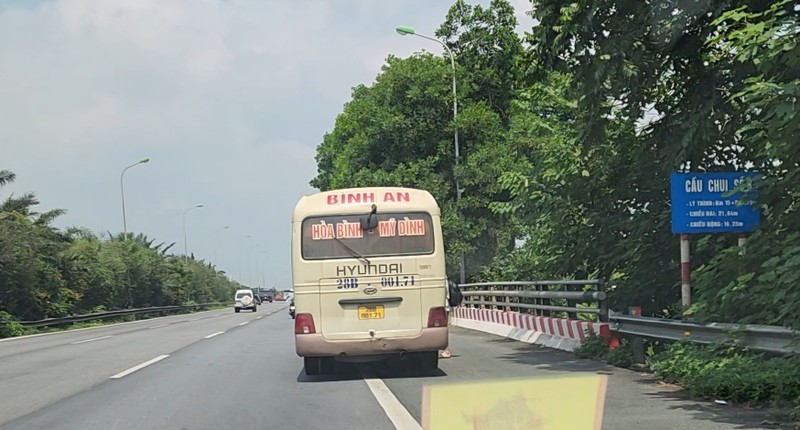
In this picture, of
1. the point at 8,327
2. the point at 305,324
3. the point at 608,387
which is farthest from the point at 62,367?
the point at 8,327

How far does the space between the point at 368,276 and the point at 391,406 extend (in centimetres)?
290

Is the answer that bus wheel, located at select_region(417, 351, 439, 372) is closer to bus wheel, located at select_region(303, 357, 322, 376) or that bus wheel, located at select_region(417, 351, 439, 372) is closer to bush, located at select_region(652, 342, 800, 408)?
bus wheel, located at select_region(303, 357, 322, 376)

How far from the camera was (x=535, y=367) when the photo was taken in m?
11.9

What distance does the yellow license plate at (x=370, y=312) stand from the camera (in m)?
11.3

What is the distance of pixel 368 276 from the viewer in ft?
37.6

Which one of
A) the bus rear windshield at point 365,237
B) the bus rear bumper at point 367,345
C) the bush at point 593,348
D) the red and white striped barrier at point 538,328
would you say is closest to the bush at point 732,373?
the bush at point 593,348

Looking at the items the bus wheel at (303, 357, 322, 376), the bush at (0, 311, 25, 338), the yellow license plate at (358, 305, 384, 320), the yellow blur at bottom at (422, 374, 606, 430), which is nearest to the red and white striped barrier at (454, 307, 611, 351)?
the yellow license plate at (358, 305, 384, 320)

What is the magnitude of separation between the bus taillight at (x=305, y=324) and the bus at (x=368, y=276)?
0.05 ft

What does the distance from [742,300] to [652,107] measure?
4.41 m

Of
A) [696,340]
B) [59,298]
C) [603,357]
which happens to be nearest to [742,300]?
[696,340]

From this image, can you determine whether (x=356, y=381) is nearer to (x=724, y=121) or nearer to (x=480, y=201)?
(x=724, y=121)

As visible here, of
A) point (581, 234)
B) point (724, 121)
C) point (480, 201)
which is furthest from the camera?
point (480, 201)

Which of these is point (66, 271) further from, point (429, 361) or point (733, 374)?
point (733, 374)

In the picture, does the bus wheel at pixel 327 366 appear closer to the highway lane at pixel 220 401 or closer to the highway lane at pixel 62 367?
the highway lane at pixel 220 401
